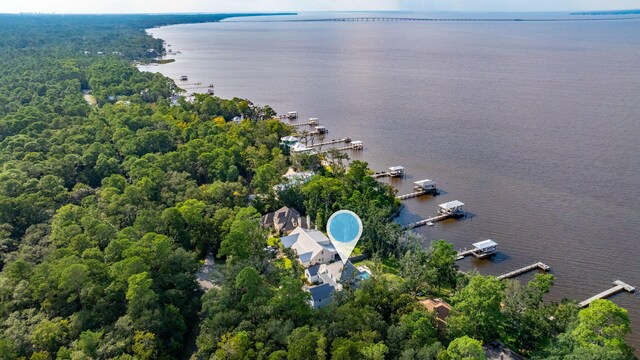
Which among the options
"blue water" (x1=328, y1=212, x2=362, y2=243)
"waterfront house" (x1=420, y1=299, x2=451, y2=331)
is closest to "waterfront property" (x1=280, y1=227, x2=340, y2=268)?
"blue water" (x1=328, y1=212, x2=362, y2=243)

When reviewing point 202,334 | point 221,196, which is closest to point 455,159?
point 221,196

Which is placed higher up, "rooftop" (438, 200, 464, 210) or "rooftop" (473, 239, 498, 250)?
"rooftop" (438, 200, 464, 210)

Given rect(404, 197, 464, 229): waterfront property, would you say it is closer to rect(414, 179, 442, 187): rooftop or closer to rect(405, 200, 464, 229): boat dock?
rect(405, 200, 464, 229): boat dock

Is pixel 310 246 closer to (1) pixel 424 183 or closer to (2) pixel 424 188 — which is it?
(2) pixel 424 188

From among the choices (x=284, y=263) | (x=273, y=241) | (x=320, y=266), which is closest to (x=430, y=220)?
(x=320, y=266)

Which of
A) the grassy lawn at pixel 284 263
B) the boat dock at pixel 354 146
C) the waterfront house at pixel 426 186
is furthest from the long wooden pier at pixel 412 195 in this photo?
the grassy lawn at pixel 284 263

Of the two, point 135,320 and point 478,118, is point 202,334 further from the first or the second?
point 478,118

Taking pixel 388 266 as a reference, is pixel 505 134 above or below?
above

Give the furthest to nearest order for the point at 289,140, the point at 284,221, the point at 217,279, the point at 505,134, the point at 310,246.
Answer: the point at 505,134 < the point at 289,140 < the point at 284,221 < the point at 310,246 < the point at 217,279
